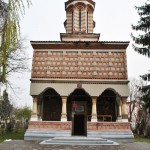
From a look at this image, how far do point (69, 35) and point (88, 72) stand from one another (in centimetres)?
560

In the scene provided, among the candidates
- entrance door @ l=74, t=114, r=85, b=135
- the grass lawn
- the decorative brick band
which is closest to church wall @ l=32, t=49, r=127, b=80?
entrance door @ l=74, t=114, r=85, b=135

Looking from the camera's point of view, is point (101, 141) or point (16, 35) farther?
point (101, 141)

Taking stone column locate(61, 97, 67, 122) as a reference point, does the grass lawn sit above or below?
below

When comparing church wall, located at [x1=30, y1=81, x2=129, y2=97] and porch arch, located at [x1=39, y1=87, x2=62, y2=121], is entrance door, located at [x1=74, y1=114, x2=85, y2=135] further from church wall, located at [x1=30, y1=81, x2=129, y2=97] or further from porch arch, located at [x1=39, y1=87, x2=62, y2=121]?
church wall, located at [x1=30, y1=81, x2=129, y2=97]

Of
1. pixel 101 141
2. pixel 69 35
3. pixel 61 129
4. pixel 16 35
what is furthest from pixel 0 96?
pixel 69 35

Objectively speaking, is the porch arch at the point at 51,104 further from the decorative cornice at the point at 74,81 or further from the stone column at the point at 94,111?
the stone column at the point at 94,111

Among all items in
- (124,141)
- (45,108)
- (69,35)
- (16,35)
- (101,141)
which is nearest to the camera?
(16,35)

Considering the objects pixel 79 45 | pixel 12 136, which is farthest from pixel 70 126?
pixel 12 136

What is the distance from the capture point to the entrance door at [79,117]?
21.1 metres

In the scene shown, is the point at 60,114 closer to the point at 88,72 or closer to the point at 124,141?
the point at 88,72

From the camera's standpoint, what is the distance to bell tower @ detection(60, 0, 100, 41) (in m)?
24.2

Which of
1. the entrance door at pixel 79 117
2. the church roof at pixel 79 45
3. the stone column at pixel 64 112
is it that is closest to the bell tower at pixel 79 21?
the church roof at pixel 79 45

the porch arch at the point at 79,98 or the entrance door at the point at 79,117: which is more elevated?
the porch arch at the point at 79,98

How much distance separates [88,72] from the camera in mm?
20453
